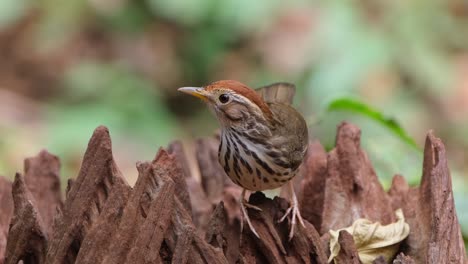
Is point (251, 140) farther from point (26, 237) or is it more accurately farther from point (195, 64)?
point (195, 64)

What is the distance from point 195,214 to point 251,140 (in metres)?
0.38

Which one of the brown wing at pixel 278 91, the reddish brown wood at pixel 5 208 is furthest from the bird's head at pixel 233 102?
the reddish brown wood at pixel 5 208

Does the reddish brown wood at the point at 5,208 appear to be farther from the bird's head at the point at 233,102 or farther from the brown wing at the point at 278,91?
the brown wing at the point at 278,91

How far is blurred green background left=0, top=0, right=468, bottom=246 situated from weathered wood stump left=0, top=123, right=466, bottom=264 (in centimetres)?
265

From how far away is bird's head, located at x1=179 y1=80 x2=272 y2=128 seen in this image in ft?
9.56

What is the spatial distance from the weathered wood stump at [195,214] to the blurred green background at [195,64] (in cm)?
265

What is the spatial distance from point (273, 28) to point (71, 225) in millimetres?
5157

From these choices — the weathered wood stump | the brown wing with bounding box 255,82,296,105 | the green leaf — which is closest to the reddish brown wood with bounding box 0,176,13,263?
the weathered wood stump

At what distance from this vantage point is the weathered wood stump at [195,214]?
2.33m

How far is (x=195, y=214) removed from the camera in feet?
10.4

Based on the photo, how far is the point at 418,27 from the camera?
673cm

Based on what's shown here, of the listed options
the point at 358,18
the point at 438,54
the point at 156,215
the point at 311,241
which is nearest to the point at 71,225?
the point at 156,215

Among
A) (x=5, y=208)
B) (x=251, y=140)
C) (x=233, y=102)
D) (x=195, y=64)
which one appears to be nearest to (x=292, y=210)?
(x=251, y=140)

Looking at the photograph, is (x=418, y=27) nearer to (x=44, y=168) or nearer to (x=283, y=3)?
(x=283, y=3)
